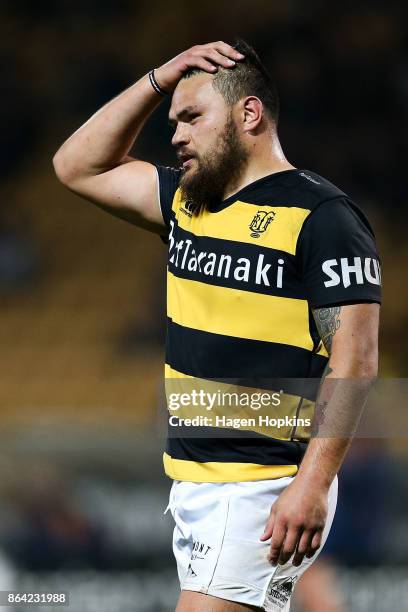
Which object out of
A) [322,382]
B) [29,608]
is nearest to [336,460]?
[322,382]

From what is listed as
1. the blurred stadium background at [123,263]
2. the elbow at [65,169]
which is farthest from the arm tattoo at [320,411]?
the blurred stadium background at [123,263]

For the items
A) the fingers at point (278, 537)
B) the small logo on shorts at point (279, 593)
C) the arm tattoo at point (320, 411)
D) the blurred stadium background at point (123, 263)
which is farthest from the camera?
the blurred stadium background at point (123, 263)

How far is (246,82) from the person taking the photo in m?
2.96

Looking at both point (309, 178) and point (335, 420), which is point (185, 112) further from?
point (335, 420)

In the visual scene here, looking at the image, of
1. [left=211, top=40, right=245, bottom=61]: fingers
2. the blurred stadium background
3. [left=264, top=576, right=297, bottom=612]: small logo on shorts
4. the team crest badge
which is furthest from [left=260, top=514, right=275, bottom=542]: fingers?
the blurred stadium background

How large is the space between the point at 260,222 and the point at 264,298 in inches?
8.1

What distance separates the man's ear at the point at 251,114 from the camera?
2949mm

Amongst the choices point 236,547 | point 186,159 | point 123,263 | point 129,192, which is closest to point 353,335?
point 236,547

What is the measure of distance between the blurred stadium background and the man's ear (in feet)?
8.82

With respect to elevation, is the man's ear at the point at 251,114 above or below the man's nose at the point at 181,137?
above

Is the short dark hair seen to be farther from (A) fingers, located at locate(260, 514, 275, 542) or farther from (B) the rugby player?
(A) fingers, located at locate(260, 514, 275, 542)

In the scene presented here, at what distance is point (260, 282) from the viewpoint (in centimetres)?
275

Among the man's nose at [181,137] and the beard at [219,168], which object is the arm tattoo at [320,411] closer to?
the beard at [219,168]

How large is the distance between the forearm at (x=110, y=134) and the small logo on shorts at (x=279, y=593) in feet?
4.47
